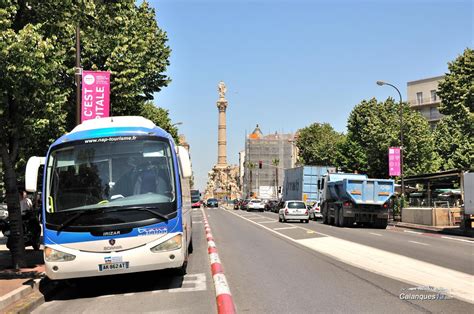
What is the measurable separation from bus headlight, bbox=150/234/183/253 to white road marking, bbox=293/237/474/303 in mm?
4517

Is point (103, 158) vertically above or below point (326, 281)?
above

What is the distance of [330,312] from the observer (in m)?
7.37

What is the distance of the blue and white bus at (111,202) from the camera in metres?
8.87

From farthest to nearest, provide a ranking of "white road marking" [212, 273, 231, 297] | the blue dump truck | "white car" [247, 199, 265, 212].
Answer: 1. "white car" [247, 199, 265, 212]
2. the blue dump truck
3. "white road marking" [212, 273, 231, 297]

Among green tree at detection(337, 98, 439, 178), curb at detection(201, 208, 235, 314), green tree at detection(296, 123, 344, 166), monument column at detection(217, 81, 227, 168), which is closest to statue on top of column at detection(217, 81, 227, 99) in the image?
monument column at detection(217, 81, 227, 168)

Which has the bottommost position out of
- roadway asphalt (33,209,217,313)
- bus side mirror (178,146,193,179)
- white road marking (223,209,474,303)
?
roadway asphalt (33,209,217,313)

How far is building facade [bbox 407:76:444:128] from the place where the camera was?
3570 inches

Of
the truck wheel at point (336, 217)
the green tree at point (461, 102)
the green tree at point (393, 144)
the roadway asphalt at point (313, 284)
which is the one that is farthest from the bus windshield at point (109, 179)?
the green tree at point (393, 144)

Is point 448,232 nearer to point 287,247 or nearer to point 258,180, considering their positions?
point 287,247

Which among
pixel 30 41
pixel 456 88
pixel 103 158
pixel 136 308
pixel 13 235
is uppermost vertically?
pixel 456 88

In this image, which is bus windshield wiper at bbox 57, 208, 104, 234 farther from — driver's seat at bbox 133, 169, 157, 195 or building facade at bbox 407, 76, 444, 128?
building facade at bbox 407, 76, 444, 128

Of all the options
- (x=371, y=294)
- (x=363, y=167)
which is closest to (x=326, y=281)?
(x=371, y=294)

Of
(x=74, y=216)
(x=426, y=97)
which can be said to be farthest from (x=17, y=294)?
(x=426, y=97)

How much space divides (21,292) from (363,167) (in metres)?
53.4
